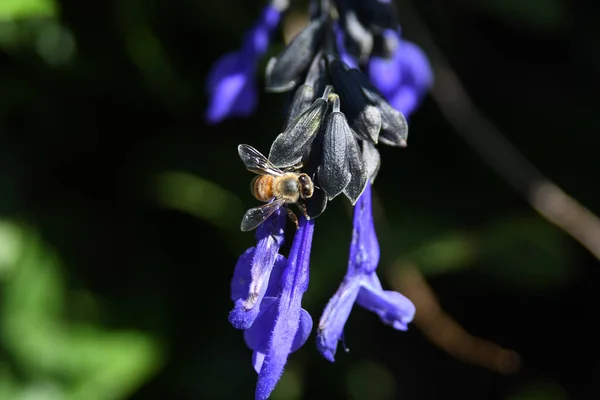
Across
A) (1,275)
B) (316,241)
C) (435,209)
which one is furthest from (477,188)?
(1,275)

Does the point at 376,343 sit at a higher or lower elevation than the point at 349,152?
lower

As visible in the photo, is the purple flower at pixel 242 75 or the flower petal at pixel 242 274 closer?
the flower petal at pixel 242 274

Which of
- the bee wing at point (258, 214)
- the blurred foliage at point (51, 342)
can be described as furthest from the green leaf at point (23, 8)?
the bee wing at point (258, 214)

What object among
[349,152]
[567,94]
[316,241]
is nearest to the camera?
[349,152]

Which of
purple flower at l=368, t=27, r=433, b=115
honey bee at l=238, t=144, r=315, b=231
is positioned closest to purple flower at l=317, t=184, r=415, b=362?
honey bee at l=238, t=144, r=315, b=231

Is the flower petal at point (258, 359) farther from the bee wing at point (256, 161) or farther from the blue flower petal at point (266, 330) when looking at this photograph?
the bee wing at point (256, 161)

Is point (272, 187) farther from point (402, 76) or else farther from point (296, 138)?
point (402, 76)

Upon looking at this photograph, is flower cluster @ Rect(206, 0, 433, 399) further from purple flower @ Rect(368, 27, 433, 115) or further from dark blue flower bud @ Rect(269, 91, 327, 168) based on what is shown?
purple flower @ Rect(368, 27, 433, 115)

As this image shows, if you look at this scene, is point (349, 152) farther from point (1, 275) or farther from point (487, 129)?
point (1, 275)

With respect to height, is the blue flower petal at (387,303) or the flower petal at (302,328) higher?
the flower petal at (302,328)
